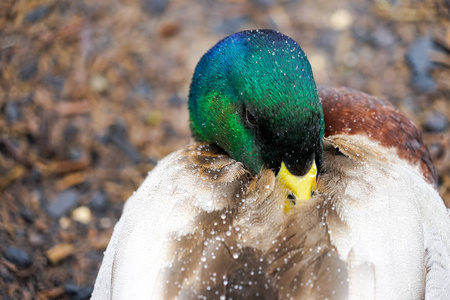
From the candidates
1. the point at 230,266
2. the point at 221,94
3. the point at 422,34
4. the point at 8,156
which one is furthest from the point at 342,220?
the point at 422,34

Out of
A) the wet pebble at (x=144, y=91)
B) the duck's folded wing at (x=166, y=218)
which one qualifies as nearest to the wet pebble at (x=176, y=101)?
the wet pebble at (x=144, y=91)

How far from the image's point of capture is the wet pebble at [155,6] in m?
3.91

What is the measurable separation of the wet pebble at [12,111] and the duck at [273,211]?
1636mm

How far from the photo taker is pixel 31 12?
380 centimetres

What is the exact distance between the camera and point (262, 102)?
1818 millimetres

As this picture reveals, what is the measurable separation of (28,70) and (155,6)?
0.96 meters

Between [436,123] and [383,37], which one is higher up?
[383,37]

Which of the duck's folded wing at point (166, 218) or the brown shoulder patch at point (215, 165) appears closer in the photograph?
the duck's folded wing at point (166, 218)

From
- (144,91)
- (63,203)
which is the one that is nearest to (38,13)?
(144,91)

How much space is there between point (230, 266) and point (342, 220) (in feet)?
1.15

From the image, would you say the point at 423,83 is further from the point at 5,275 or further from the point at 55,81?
the point at 5,275

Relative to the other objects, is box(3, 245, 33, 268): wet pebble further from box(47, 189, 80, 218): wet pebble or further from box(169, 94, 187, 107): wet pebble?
box(169, 94, 187, 107): wet pebble

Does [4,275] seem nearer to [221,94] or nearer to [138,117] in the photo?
[138,117]

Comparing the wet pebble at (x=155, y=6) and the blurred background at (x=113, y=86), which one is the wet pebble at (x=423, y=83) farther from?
the wet pebble at (x=155, y=6)
